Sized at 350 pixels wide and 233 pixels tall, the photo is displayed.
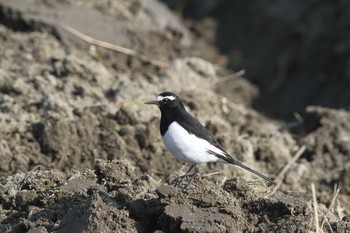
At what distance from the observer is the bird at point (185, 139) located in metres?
5.94

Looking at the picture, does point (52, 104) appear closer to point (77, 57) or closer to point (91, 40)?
point (77, 57)

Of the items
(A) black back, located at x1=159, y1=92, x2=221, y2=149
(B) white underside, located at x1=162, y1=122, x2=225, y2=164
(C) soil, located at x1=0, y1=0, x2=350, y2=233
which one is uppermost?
(A) black back, located at x1=159, y1=92, x2=221, y2=149

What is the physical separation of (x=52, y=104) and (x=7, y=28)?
2.60 m

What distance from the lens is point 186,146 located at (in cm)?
593

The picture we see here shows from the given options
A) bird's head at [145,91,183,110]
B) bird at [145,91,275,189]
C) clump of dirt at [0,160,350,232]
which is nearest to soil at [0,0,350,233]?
clump of dirt at [0,160,350,232]

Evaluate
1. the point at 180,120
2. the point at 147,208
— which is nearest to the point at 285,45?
the point at 180,120

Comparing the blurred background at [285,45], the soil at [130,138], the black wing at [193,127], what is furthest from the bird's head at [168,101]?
Answer: the blurred background at [285,45]

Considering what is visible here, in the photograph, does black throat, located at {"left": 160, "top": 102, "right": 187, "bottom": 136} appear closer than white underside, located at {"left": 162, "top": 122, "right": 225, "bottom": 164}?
No

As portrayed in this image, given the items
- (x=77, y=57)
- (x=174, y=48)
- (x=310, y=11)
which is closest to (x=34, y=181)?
(x=77, y=57)

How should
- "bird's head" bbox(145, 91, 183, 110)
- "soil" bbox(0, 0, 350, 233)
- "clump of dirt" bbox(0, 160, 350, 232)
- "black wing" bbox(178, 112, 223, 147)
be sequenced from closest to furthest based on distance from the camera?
"clump of dirt" bbox(0, 160, 350, 232) < "soil" bbox(0, 0, 350, 233) < "black wing" bbox(178, 112, 223, 147) < "bird's head" bbox(145, 91, 183, 110)

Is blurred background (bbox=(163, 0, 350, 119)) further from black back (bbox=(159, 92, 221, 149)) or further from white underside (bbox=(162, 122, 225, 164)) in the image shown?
white underside (bbox=(162, 122, 225, 164))

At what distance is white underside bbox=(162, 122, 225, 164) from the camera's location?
593cm

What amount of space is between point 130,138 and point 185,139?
199 centimetres

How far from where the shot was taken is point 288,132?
31.6 ft
